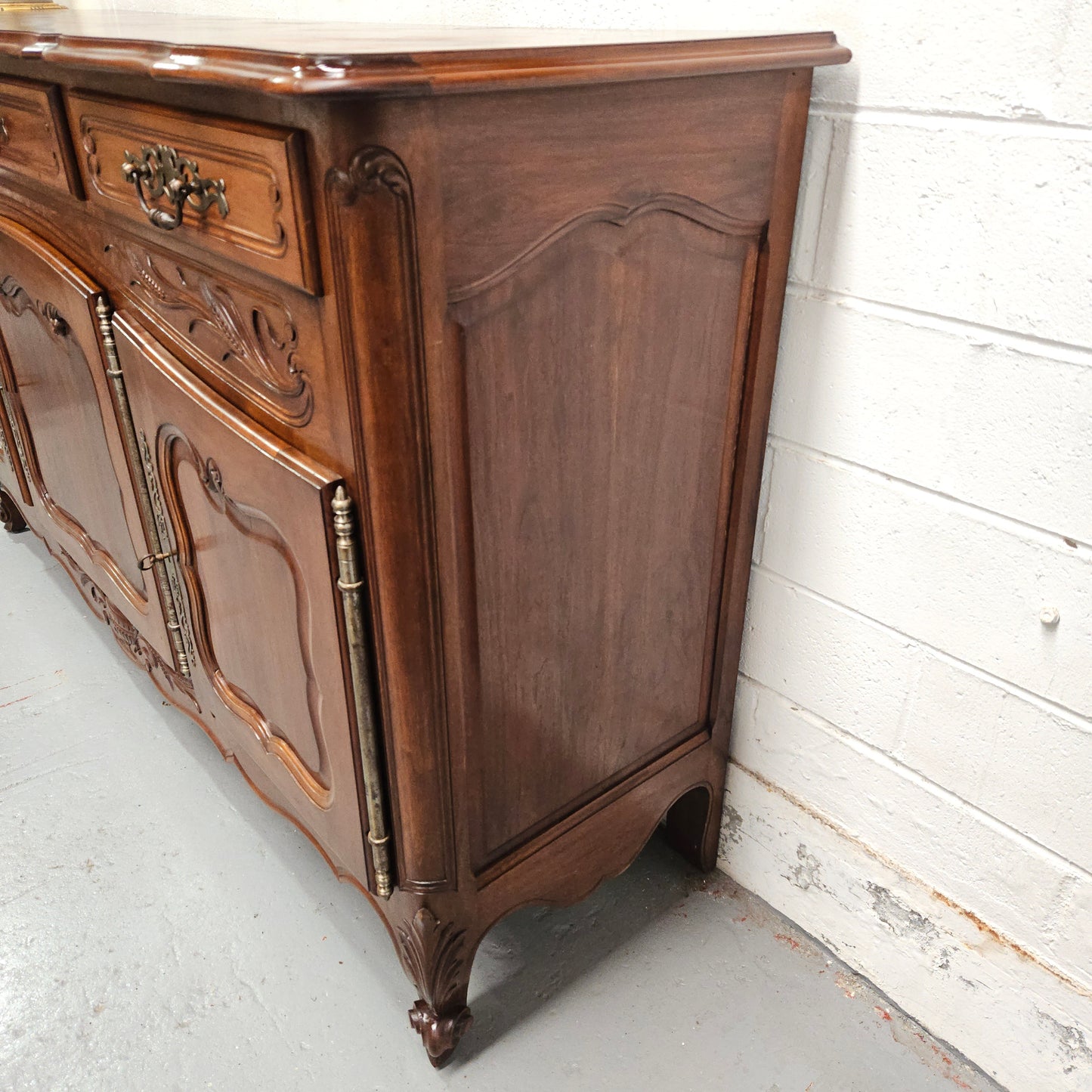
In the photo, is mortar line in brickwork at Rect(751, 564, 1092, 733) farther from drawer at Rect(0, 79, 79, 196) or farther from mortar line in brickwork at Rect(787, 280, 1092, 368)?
drawer at Rect(0, 79, 79, 196)

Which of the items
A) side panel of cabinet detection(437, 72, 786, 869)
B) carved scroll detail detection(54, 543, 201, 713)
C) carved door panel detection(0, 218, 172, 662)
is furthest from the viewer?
carved scroll detail detection(54, 543, 201, 713)

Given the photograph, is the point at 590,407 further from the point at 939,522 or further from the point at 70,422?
the point at 70,422

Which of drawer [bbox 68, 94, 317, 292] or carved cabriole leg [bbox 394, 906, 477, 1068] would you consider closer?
drawer [bbox 68, 94, 317, 292]

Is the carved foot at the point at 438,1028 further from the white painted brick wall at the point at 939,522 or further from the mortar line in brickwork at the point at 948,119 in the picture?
the mortar line in brickwork at the point at 948,119

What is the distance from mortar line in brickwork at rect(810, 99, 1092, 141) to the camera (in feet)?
2.56

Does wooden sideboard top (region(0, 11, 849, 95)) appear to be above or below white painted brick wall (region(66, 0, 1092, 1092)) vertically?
above

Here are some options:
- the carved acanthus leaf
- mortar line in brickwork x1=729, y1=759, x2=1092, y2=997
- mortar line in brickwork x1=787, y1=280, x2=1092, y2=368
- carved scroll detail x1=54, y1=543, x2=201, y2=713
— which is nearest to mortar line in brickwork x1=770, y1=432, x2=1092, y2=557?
mortar line in brickwork x1=787, y1=280, x2=1092, y2=368

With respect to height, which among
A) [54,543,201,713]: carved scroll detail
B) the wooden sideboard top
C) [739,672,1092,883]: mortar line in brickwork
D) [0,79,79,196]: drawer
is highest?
the wooden sideboard top

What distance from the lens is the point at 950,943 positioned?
1.12 m

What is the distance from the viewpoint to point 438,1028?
3.63 feet

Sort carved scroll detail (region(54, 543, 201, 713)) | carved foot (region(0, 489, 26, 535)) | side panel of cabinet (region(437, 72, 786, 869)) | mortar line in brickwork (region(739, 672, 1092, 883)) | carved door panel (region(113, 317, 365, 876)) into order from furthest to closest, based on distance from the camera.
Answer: carved foot (region(0, 489, 26, 535))
carved scroll detail (region(54, 543, 201, 713))
mortar line in brickwork (region(739, 672, 1092, 883))
carved door panel (region(113, 317, 365, 876))
side panel of cabinet (region(437, 72, 786, 869))

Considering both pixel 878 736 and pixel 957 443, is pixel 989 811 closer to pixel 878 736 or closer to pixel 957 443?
pixel 878 736

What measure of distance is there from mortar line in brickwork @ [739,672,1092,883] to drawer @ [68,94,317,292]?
2.64ft

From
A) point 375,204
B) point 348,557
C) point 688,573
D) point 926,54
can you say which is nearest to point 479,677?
point 348,557
